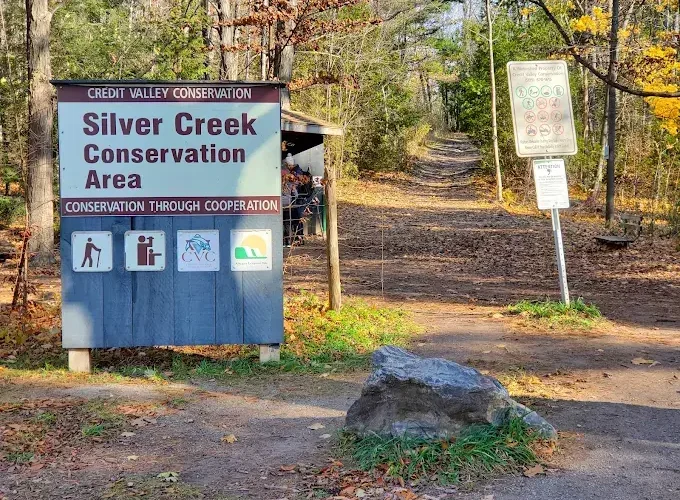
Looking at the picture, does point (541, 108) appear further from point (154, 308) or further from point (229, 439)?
point (229, 439)

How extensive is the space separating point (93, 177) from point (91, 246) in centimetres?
59

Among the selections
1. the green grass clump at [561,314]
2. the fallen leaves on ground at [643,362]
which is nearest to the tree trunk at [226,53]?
the green grass clump at [561,314]

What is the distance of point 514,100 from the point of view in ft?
30.8

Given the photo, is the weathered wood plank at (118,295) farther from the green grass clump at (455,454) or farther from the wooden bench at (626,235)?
the wooden bench at (626,235)

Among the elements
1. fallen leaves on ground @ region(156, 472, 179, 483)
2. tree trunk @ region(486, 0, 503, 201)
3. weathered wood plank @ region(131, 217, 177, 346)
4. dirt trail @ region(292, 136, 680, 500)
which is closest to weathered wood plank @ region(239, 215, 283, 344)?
weathered wood plank @ region(131, 217, 177, 346)

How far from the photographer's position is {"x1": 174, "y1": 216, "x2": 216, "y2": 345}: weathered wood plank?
21.9 feet

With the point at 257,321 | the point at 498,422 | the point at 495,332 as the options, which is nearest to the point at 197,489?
the point at 498,422

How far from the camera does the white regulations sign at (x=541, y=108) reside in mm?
9344

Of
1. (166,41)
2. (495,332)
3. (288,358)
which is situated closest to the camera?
(288,358)

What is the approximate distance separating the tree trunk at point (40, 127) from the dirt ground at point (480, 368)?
2128mm

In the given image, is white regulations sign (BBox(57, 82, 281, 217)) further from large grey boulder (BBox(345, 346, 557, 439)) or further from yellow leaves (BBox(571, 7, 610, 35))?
yellow leaves (BBox(571, 7, 610, 35))

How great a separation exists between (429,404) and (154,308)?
305 cm

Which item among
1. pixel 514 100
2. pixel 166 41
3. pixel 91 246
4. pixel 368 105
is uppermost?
pixel 368 105

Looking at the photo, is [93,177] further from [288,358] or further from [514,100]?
[514,100]
